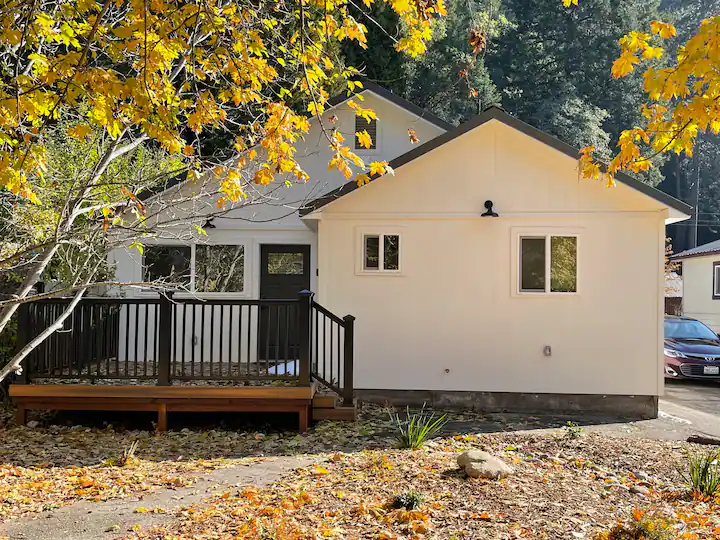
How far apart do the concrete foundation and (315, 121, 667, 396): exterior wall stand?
0.37 feet

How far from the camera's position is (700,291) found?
872 inches

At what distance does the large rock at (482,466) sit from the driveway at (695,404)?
4420 mm

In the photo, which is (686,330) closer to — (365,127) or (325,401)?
(365,127)

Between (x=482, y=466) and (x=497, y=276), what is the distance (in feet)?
14.4

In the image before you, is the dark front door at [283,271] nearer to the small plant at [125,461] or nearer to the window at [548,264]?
the window at [548,264]

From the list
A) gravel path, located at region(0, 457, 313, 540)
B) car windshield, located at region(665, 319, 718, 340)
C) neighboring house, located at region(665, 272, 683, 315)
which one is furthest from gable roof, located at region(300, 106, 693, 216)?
neighboring house, located at region(665, 272, 683, 315)

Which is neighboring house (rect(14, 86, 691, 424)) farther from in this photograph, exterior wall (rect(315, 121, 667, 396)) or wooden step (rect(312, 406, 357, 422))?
wooden step (rect(312, 406, 357, 422))

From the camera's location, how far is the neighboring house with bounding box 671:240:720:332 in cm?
2100

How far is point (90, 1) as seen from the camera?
15.0 feet

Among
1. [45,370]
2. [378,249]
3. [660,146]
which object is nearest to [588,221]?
[378,249]

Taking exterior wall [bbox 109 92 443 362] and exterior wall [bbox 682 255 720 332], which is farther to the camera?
exterior wall [bbox 682 255 720 332]

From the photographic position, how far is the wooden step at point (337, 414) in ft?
28.2

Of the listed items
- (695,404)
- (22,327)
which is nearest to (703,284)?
(695,404)

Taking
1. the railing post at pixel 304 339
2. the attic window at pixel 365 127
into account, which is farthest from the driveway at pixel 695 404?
the attic window at pixel 365 127
